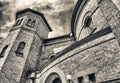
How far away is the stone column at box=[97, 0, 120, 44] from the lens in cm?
605

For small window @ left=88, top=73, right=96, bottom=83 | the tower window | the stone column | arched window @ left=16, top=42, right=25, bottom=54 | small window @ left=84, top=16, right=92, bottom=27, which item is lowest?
small window @ left=88, top=73, right=96, bottom=83

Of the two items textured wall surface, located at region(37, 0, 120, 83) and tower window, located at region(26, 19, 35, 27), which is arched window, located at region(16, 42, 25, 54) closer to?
tower window, located at region(26, 19, 35, 27)

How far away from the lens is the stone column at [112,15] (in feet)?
19.9

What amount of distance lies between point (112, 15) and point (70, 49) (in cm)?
314

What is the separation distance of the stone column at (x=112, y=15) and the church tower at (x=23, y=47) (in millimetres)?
8095

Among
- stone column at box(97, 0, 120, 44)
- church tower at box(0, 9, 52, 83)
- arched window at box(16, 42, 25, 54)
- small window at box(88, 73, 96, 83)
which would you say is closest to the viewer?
stone column at box(97, 0, 120, 44)

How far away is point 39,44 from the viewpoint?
1484 centimetres

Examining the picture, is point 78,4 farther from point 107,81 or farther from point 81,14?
point 107,81

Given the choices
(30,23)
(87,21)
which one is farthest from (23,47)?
(87,21)

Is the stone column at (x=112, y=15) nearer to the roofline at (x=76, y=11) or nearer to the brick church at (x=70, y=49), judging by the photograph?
the brick church at (x=70, y=49)

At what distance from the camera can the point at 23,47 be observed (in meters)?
13.2

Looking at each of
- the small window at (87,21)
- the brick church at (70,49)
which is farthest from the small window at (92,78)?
the small window at (87,21)

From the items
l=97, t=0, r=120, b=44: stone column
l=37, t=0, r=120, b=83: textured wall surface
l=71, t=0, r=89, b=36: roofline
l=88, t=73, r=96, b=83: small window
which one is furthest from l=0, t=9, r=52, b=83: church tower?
l=97, t=0, r=120, b=44: stone column

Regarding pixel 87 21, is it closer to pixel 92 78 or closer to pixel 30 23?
pixel 92 78
